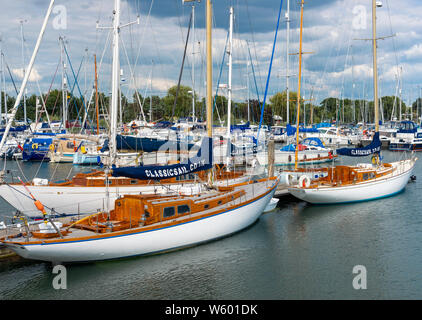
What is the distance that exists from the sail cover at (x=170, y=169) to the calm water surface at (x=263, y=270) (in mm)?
3852

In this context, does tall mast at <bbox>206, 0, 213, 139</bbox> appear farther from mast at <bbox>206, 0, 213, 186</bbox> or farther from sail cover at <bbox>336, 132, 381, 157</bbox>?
sail cover at <bbox>336, 132, 381, 157</bbox>

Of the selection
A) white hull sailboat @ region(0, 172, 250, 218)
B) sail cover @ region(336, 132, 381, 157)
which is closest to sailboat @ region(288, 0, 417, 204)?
sail cover @ region(336, 132, 381, 157)

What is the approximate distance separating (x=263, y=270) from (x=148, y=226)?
221 inches

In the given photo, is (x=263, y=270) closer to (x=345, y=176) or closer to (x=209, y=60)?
(x=209, y=60)

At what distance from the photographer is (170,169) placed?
64.7ft

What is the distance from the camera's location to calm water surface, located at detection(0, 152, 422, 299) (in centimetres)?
1650

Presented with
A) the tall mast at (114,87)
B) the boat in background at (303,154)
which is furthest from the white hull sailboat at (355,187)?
the boat in background at (303,154)

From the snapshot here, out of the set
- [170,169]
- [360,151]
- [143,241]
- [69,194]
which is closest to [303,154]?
[360,151]

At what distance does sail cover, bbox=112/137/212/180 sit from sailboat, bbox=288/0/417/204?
9.57 metres

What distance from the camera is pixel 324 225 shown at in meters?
25.8

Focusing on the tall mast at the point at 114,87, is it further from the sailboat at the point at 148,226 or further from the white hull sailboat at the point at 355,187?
the white hull sailboat at the point at 355,187

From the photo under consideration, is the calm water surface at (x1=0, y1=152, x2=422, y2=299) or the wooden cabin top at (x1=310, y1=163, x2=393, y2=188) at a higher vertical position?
the wooden cabin top at (x1=310, y1=163, x2=393, y2=188)

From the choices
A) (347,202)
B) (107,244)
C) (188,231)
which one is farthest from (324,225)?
(107,244)
